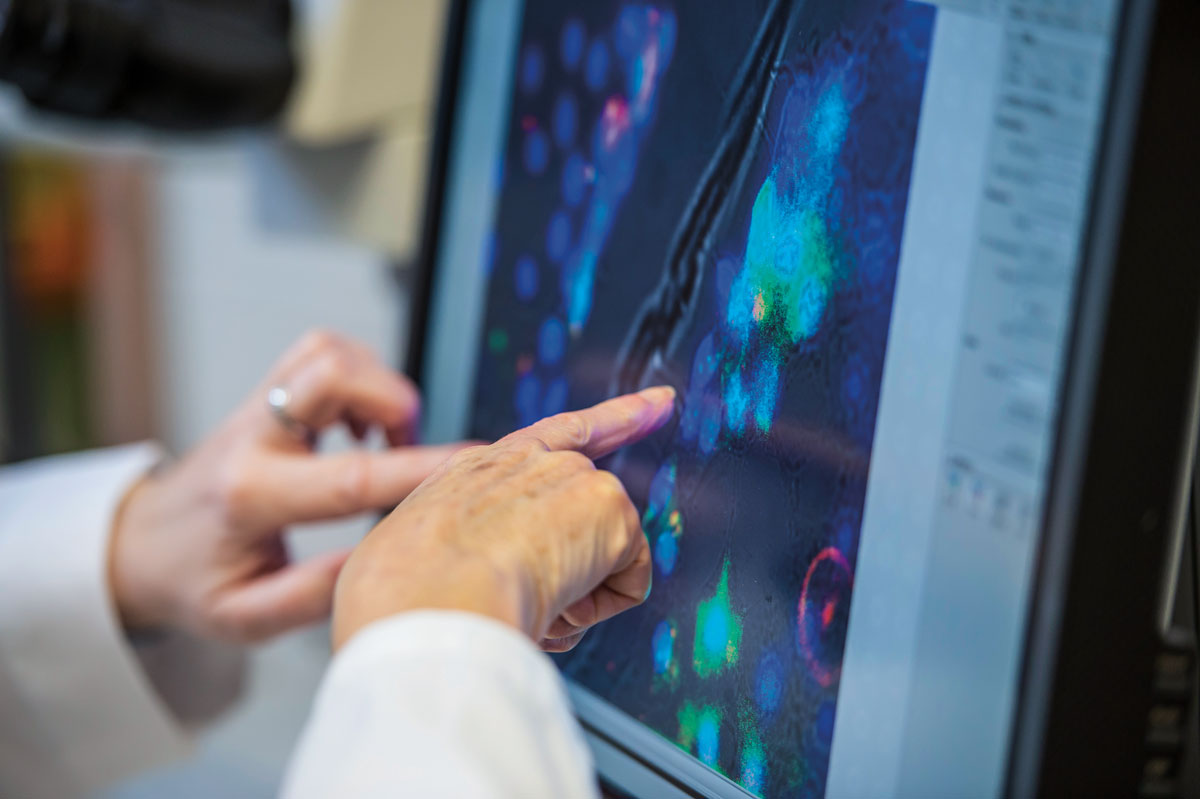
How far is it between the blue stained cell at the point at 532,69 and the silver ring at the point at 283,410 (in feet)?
0.65

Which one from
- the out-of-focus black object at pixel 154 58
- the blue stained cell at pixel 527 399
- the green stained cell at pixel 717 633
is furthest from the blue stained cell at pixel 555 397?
the out-of-focus black object at pixel 154 58

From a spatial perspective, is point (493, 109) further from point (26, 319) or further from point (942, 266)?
point (26, 319)

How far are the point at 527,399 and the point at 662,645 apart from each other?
0.14m

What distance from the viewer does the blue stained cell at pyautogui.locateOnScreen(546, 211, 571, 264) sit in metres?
0.39

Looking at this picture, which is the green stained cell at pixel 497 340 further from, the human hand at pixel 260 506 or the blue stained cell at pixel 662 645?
the blue stained cell at pixel 662 645

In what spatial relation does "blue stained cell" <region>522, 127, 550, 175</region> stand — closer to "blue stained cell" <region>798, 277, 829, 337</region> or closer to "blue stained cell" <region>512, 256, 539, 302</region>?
"blue stained cell" <region>512, 256, 539, 302</region>

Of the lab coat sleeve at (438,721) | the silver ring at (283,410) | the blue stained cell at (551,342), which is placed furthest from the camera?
the silver ring at (283,410)

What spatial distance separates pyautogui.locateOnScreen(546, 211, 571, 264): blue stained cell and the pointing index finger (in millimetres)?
114

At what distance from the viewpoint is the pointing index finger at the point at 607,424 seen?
259mm

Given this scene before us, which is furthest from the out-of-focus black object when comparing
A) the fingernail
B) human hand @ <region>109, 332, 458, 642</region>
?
the fingernail

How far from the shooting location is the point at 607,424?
271mm

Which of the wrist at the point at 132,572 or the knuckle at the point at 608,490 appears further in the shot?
the wrist at the point at 132,572

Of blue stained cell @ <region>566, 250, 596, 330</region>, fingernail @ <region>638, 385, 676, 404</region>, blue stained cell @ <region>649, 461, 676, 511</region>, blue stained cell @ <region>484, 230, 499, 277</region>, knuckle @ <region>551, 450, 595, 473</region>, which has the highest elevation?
blue stained cell @ <region>484, 230, 499, 277</region>

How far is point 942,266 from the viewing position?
0.81 ft
